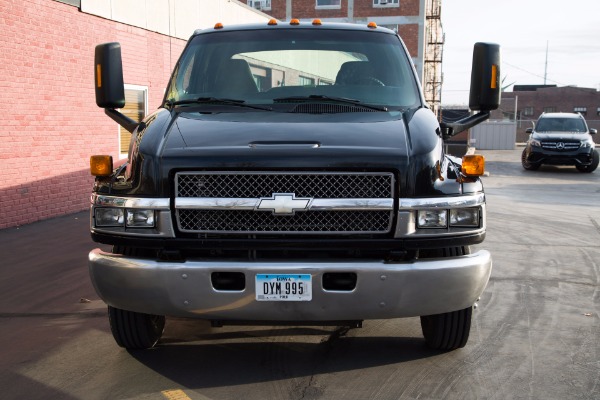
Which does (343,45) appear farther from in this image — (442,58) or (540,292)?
(442,58)

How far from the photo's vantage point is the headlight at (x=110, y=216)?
4.10 m

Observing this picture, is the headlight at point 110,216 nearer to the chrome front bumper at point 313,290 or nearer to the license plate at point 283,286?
the chrome front bumper at point 313,290

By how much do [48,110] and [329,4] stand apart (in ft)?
135

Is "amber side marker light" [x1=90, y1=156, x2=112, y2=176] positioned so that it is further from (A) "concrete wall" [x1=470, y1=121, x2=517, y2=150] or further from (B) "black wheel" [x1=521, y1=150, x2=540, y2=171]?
(A) "concrete wall" [x1=470, y1=121, x2=517, y2=150]

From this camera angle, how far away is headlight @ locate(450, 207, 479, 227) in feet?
13.3

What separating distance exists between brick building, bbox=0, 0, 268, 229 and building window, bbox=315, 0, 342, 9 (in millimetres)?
36623

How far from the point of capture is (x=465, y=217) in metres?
4.09

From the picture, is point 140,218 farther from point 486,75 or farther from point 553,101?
point 553,101

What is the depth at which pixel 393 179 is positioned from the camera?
3.97m

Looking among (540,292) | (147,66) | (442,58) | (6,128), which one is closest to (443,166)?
(540,292)

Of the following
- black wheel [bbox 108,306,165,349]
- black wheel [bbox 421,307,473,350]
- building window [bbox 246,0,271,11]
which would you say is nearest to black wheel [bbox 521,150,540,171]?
black wheel [bbox 421,307,473,350]

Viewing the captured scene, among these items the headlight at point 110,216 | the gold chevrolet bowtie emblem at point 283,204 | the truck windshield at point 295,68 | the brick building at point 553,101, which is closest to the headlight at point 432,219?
the gold chevrolet bowtie emblem at point 283,204

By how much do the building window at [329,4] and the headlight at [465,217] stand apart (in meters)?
47.5

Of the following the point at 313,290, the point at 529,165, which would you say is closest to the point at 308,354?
the point at 313,290
